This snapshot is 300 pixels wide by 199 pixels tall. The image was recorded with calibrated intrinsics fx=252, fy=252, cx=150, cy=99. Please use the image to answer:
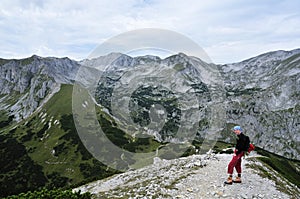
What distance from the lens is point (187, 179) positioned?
25.5m

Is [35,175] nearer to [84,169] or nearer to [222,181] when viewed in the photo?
[84,169]

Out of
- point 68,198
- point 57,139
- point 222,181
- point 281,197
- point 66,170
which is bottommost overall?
point 66,170

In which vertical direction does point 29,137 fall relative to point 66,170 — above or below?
above

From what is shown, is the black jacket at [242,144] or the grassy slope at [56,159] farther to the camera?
the grassy slope at [56,159]

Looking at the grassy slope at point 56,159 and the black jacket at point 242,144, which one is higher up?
the black jacket at point 242,144

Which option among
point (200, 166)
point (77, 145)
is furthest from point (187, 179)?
point (77, 145)

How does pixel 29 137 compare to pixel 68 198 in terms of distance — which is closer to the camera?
pixel 68 198

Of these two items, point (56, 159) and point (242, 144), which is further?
point (56, 159)

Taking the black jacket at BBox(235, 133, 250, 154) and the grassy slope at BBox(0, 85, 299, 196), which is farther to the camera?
the grassy slope at BBox(0, 85, 299, 196)

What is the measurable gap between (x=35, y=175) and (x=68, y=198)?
144m

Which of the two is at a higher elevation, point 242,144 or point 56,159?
point 242,144

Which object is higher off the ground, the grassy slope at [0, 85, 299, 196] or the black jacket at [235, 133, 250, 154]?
the black jacket at [235, 133, 250, 154]

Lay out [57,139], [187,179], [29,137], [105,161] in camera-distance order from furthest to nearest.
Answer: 1. [29,137]
2. [57,139]
3. [105,161]
4. [187,179]

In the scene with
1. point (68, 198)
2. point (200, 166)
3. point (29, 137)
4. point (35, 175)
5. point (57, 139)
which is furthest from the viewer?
point (29, 137)
